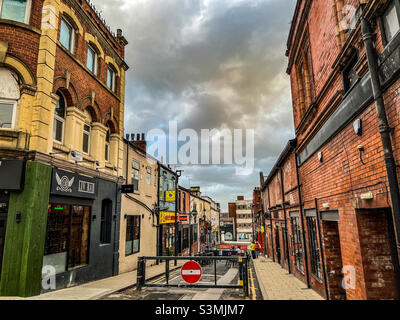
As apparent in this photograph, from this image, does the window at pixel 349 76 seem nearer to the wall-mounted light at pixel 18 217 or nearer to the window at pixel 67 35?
the wall-mounted light at pixel 18 217

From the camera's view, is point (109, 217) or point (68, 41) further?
point (109, 217)

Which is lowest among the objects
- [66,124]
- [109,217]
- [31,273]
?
[31,273]

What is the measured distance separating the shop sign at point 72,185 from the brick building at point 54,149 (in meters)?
0.04

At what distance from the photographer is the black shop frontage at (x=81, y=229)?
9.17 meters

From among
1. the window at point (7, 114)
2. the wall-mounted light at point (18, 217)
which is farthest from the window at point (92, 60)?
the wall-mounted light at point (18, 217)

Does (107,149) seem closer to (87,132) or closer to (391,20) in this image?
(87,132)

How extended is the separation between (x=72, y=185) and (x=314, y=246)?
902 cm

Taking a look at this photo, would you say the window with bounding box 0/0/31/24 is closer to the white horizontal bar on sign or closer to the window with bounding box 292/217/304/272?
the white horizontal bar on sign

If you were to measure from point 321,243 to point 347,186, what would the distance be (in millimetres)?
2862

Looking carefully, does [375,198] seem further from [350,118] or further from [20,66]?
[20,66]

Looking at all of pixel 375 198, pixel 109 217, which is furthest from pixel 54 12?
pixel 375 198

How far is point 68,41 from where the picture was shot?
36.0ft

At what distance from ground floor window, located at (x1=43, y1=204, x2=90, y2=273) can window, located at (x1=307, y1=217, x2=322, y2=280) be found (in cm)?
887

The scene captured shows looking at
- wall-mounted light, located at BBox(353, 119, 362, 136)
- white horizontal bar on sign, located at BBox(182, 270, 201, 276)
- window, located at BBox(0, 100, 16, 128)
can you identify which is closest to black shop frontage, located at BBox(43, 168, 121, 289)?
window, located at BBox(0, 100, 16, 128)
